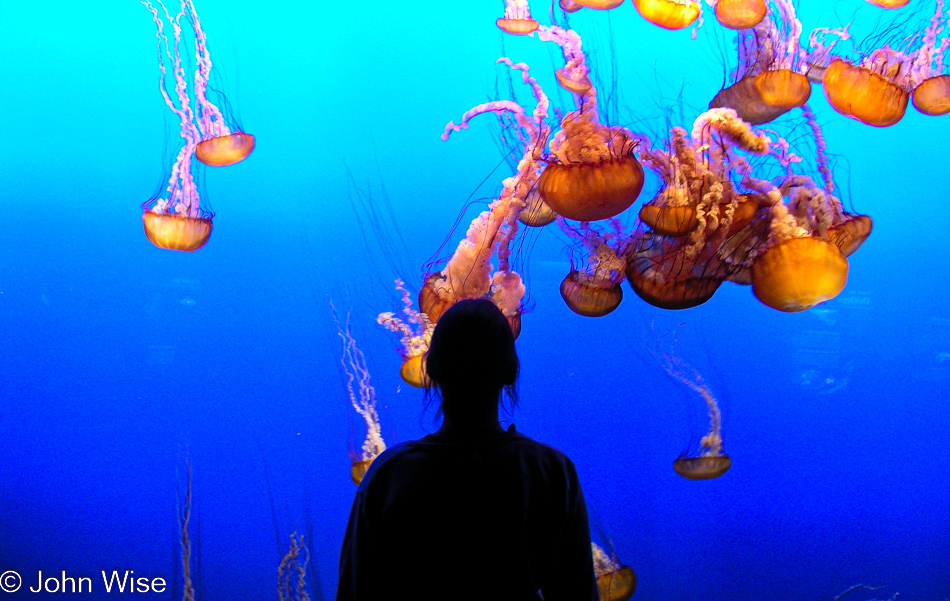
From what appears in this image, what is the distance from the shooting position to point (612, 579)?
2961 mm

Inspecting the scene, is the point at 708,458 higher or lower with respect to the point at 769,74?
lower

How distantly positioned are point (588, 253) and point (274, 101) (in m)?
2.37

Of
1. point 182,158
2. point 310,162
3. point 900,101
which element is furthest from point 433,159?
point 900,101

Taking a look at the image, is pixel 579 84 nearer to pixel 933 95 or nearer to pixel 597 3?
pixel 597 3

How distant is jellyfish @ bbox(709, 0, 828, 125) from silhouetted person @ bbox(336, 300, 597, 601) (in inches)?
85.4

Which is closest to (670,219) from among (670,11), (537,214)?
(537,214)

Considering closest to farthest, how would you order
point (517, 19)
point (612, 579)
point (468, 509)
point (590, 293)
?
point (468, 509) → point (590, 293) → point (517, 19) → point (612, 579)

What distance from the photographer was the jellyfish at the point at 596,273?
102 inches

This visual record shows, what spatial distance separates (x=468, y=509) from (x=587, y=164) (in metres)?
1.63

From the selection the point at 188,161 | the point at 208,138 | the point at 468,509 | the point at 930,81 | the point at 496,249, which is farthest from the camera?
the point at 208,138

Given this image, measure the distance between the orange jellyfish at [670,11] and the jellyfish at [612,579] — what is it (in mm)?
2598

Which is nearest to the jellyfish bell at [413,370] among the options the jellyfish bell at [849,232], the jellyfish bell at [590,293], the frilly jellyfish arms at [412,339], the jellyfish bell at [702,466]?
the frilly jellyfish arms at [412,339]

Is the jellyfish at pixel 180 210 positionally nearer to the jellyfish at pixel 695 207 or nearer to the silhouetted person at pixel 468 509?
the jellyfish at pixel 695 207

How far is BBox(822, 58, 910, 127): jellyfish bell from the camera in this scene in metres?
2.52
